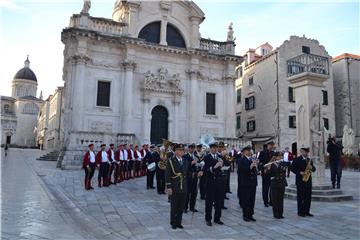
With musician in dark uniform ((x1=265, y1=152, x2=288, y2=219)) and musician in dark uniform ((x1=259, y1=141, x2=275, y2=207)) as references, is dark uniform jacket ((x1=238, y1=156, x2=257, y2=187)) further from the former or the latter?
musician in dark uniform ((x1=259, y1=141, x2=275, y2=207))

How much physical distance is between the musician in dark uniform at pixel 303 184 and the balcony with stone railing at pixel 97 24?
1865cm

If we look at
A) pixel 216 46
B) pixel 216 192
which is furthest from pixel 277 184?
pixel 216 46

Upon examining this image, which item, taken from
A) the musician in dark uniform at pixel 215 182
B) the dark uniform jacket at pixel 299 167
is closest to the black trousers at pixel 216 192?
the musician in dark uniform at pixel 215 182

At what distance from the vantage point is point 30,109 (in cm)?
8112

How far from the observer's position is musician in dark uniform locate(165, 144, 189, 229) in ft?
22.3

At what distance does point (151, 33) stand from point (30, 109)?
221 feet

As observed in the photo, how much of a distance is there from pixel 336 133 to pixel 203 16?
22.1 meters

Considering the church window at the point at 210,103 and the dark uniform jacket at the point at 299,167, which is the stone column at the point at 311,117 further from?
the church window at the point at 210,103

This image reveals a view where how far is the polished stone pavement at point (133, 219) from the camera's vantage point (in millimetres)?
6180

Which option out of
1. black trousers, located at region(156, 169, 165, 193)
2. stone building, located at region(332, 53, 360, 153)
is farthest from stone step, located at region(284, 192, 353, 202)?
stone building, located at region(332, 53, 360, 153)

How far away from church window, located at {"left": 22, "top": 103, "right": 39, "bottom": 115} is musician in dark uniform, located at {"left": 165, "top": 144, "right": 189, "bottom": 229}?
8295 centimetres

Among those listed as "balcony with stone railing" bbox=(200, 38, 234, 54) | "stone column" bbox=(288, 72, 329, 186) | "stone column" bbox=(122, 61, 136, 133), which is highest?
"balcony with stone railing" bbox=(200, 38, 234, 54)

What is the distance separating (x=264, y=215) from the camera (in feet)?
26.8

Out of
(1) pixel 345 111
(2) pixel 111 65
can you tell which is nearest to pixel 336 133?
(1) pixel 345 111
